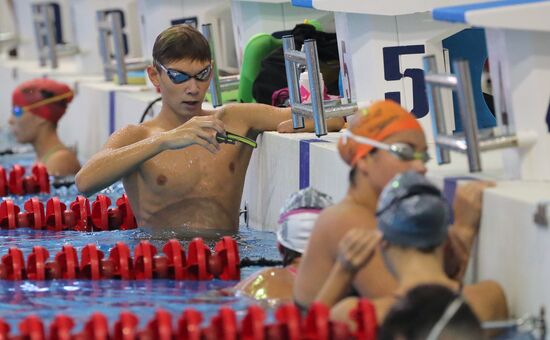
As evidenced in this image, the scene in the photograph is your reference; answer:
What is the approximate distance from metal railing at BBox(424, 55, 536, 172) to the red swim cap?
5.79 meters

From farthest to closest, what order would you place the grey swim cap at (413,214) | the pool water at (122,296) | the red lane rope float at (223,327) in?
the pool water at (122,296)
the red lane rope float at (223,327)
the grey swim cap at (413,214)

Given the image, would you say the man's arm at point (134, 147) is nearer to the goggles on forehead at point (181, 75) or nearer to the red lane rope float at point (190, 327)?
the goggles on forehead at point (181, 75)

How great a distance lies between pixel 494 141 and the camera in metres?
4.54

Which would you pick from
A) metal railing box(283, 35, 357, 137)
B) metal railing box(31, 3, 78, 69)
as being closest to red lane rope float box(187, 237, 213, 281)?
metal railing box(283, 35, 357, 137)

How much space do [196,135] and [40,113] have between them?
188 inches

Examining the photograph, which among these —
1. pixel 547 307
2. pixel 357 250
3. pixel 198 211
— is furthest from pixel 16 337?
pixel 198 211

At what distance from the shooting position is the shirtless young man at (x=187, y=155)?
20.1 feet

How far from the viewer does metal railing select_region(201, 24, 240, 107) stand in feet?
24.1

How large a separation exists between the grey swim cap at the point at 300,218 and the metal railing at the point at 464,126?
1.53ft

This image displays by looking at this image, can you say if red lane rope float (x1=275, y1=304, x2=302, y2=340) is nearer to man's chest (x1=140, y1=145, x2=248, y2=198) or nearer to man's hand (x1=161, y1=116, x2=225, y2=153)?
man's hand (x1=161, y1=116, x2=225, y2=153)

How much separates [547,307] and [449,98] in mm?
2471

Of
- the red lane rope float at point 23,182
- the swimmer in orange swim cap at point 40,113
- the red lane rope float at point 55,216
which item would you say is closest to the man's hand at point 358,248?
the red lane rope float at point 55,216

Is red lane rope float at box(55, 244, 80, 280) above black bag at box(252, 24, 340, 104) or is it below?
below

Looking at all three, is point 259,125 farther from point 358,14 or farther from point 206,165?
point 358,14
